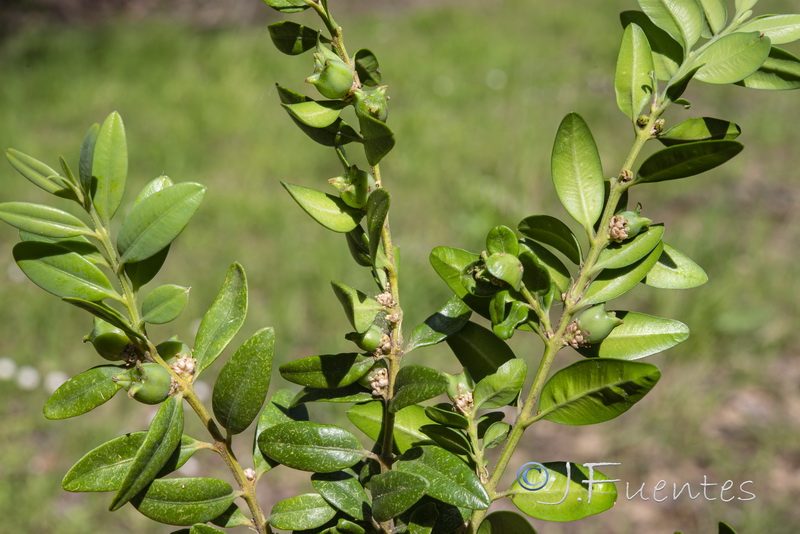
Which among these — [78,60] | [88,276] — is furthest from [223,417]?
[78,60]

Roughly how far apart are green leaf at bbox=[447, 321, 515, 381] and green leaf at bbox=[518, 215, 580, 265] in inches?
2.6

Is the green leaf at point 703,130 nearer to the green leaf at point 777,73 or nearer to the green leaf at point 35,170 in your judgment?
the green leaf at point 777,73

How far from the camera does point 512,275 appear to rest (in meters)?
0.39

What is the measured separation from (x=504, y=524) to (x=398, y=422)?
9cm

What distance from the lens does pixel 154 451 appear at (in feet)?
1.18

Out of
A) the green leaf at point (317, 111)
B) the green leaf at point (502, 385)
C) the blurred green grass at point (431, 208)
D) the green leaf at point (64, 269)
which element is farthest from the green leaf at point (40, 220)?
the blurred green grass at point (431, 208)

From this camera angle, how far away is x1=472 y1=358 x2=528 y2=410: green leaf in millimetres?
404

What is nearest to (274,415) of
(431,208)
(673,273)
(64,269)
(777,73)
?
(64,269)

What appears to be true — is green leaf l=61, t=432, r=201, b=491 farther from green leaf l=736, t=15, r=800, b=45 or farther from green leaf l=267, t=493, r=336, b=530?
green leaf l=736, t=15, r=800, b=45

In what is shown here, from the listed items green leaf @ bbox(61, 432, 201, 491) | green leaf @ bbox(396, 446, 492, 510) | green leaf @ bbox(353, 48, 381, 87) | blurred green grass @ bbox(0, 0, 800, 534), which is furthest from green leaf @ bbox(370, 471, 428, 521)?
blurred green grass @ bbox(0, 0, 800, 534)

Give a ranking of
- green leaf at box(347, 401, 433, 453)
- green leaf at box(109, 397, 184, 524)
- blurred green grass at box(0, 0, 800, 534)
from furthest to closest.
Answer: blurred green grass at box(0, 0, 800, 534) < green leaf at box(347, 401, 433, 453) < green leaf at box(109, 397, 184, 524)

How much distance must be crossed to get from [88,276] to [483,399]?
0.22 m

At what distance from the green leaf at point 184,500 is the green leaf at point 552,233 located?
23 centimetres

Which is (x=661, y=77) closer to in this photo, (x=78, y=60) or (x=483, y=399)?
(x=483, y=399)
